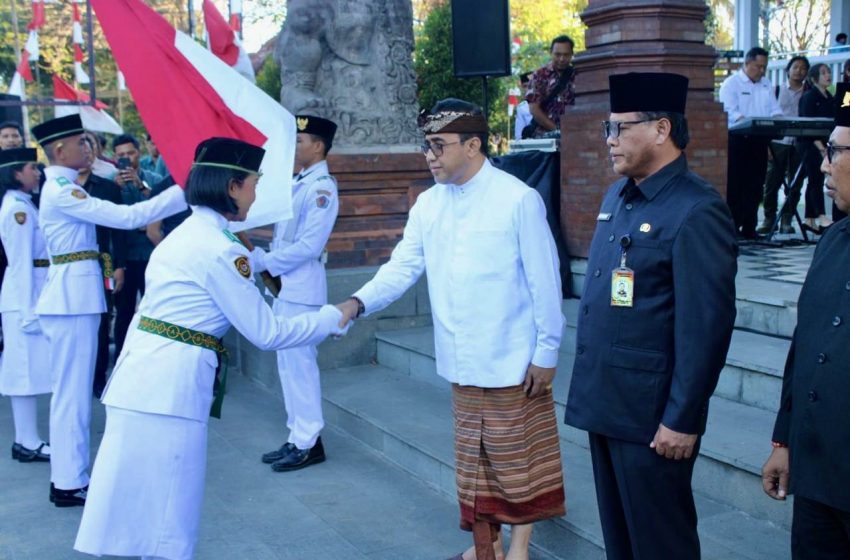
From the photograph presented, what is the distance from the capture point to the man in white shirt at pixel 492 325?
3701mm

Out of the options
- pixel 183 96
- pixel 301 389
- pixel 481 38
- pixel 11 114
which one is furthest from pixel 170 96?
pixel 11 114

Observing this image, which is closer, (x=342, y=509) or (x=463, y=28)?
(x=342, y=509)

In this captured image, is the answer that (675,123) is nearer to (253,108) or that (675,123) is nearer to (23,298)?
(253,108)

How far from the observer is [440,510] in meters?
4.87

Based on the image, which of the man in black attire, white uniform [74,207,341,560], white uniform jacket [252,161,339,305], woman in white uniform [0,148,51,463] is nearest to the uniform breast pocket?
white uniform [74,207,341,560]

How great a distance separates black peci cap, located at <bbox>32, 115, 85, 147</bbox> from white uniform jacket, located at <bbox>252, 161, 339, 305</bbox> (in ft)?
4.09

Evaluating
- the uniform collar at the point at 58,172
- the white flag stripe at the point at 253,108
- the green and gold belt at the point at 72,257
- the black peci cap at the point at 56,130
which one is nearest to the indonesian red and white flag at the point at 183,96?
the white flag stripe at the point at 253,108

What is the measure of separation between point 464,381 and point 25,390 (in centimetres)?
344

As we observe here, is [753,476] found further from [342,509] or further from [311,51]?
[311,51]

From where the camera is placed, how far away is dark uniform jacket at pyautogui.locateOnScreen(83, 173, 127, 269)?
5770mm

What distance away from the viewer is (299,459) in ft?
18.4

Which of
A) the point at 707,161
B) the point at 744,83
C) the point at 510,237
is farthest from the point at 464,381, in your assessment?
the point at 744,83

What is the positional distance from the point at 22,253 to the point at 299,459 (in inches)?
88.0

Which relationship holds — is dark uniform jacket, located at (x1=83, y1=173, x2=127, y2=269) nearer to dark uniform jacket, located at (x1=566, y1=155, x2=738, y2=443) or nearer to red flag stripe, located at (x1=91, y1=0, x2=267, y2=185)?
red flag stripe, located at (x1=91, y1=0, x2=267, y2=185)
